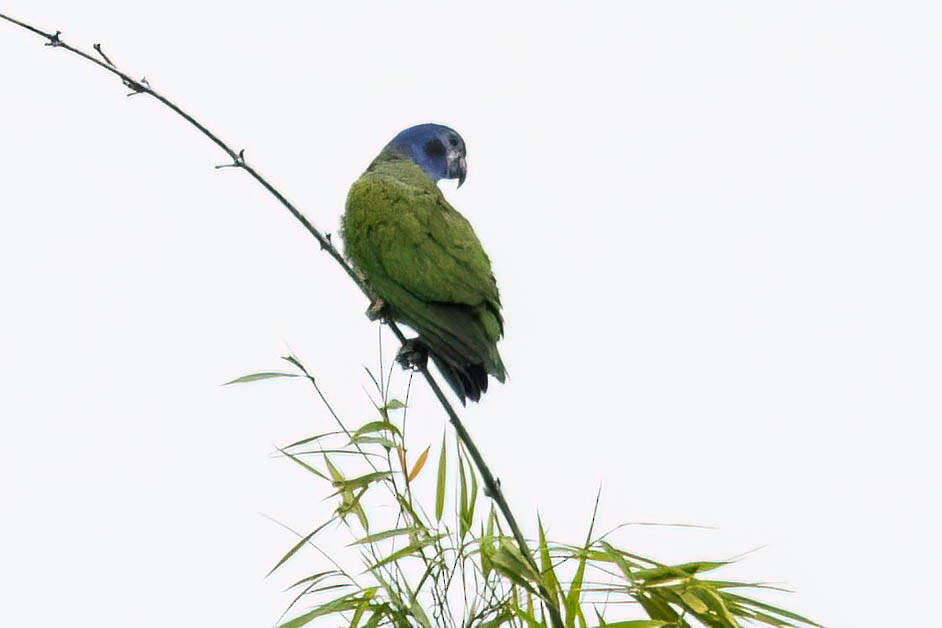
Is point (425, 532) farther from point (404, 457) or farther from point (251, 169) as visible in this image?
point (251, 169)

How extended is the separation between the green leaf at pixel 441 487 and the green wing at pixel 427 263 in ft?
1.31

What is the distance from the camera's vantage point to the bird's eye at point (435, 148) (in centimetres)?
516

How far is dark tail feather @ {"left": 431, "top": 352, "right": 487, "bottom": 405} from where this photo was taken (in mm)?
3607

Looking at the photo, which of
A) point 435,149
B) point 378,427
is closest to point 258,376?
point 378,427

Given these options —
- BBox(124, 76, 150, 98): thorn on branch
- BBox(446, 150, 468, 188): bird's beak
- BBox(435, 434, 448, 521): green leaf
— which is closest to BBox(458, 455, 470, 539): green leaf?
BBox(435, 434, 448, 521): green leaf

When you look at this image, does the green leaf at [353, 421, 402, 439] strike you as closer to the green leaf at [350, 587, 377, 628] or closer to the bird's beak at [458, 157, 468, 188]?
the green leaf at [350, 587, 377, 628]

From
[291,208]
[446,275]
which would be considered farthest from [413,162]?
[291,208]

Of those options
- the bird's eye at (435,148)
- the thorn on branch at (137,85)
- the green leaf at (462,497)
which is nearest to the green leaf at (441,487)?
the green leaf at (462,497)

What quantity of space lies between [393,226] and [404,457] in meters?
1.25

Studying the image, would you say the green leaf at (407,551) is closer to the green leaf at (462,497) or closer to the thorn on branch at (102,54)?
the green leaf at (462,497)

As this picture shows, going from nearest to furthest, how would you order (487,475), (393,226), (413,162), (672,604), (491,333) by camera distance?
(487,475) < (672,604) < (491,333) < (393,226) < (413,162)

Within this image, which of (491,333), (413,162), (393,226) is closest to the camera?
(491,333)

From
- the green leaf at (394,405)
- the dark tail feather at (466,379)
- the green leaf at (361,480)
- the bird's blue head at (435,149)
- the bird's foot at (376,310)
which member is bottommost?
the green leaf at (361,480)

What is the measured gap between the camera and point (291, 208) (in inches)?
115
